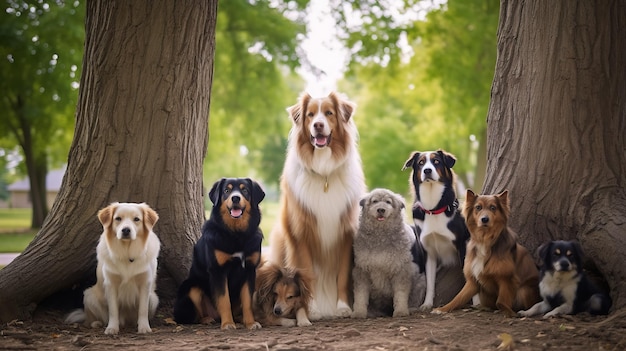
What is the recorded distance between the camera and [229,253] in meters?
6.15

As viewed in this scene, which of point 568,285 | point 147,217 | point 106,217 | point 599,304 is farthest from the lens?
point 147,217

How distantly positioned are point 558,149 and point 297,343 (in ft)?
12.0

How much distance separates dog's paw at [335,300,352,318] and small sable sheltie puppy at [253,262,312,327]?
36cm

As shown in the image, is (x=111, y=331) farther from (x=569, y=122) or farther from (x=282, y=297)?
(x=569, y=122)

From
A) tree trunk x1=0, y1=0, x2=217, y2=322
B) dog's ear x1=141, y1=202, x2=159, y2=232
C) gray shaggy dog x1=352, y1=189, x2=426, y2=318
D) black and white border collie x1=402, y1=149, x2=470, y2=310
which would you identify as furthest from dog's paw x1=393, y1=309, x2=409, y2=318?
dog's ear x1=141, y1=202, x2=159, y2=232

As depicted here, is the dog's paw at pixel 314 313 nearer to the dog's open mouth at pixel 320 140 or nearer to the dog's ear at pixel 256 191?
the dog's ear at pixel 256 191

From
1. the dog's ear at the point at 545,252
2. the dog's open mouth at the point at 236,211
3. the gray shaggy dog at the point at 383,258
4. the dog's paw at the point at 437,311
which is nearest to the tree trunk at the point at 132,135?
the dog's open mouth at the point at 236,211

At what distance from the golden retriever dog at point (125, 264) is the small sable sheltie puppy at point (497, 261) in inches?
122

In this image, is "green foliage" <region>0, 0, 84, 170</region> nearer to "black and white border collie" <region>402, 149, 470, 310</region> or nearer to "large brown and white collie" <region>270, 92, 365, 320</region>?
"large brown and white collie" <region>270, 92, 365, 320</region>

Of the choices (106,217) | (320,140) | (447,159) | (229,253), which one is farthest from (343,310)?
(106,217)

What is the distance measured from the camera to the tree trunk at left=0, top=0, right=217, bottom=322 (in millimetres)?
6945

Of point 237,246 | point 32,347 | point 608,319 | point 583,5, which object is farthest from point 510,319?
point 32,347

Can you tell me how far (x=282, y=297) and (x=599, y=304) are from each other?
3.08m

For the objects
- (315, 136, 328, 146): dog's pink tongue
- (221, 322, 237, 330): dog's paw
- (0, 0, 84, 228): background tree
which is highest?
(0, 0, 84, 228): background tree
